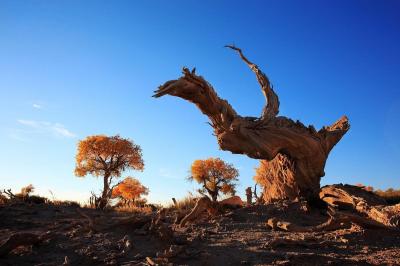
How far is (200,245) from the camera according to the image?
7625mm

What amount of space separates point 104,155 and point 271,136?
1274 inches

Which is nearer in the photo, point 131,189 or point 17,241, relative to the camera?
point 17,241

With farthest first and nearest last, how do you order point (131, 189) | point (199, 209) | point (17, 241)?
point (131, 189)
point (199, 209)
point (17, 241)

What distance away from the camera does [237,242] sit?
7.91 m

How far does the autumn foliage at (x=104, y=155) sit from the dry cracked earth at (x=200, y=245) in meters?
31.1

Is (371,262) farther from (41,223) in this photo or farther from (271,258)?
(41,223)

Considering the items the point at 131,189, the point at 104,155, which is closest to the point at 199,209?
the point at 104,155

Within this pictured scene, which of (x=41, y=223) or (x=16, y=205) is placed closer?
(x=41, y=223)

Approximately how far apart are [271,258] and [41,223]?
849 centimetres

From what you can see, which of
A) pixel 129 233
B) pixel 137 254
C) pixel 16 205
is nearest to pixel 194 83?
pixel 129 233

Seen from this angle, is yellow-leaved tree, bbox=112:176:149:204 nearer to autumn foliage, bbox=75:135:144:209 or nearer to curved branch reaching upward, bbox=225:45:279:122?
autumn foliage, bbox=75:135:144:209

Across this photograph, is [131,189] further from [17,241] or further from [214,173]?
[17,241]

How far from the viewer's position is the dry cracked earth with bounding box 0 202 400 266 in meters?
6.59

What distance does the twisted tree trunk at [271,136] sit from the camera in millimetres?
11750
